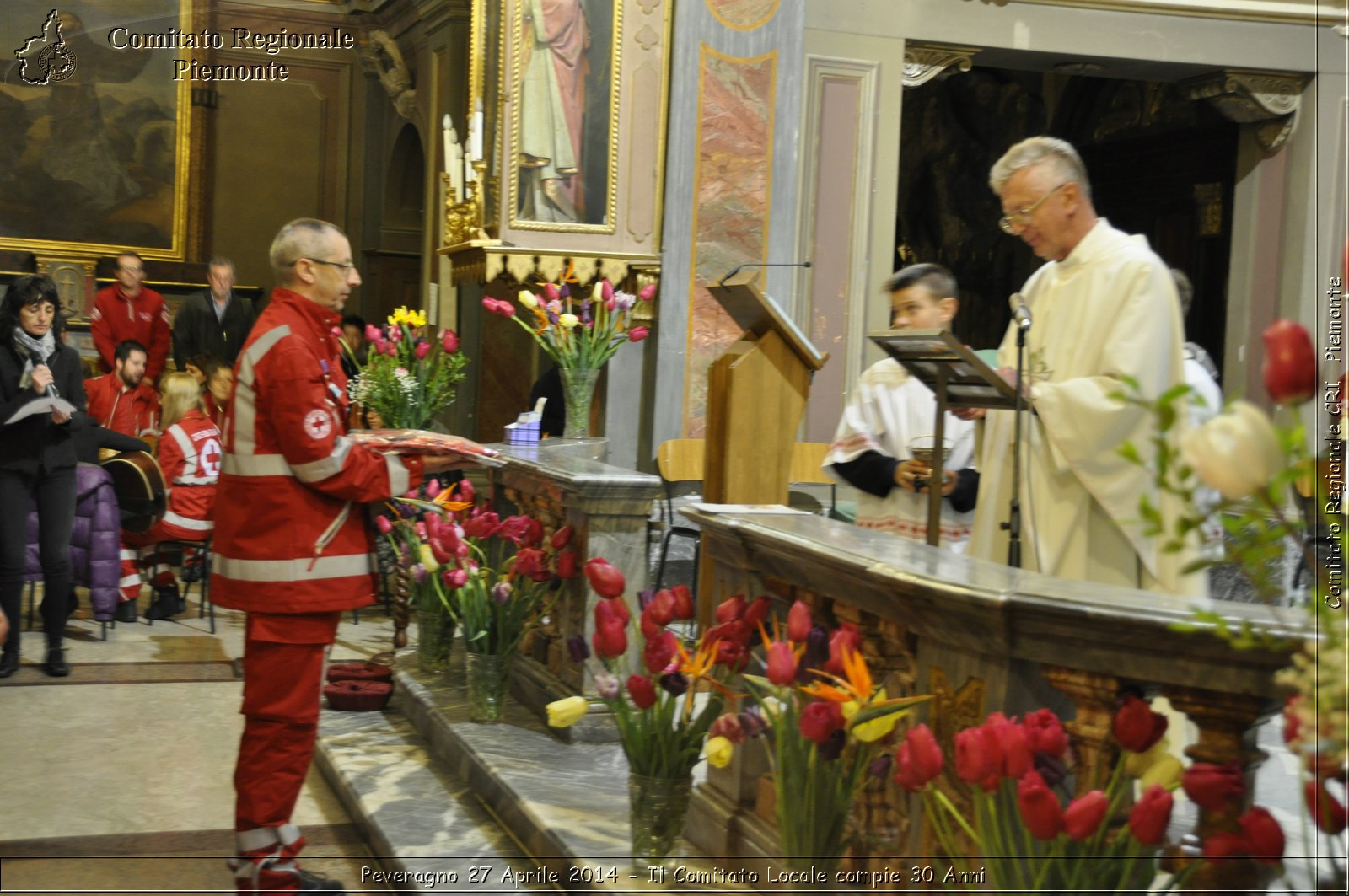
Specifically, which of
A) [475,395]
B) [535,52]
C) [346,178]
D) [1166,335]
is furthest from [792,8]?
[346,178]

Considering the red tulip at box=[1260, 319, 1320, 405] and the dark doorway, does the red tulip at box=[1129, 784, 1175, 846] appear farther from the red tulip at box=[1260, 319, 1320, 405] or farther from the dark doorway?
the dark doorway

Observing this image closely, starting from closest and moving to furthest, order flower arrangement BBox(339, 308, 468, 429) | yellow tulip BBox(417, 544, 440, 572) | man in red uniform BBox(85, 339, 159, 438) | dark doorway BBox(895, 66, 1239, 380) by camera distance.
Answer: yellow tulip BBox(417, 544, 440, 572) < flower arrangement BBox(339, 308, 468, 429) < man in red uniform BBox(85, 339, 159, 438) < dark doorway BBox(895, 66, 1239, 380)

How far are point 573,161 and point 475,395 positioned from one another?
3.27 metres

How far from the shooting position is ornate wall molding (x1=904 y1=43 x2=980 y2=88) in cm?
887

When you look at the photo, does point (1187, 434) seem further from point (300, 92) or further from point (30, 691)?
point (300, 92)

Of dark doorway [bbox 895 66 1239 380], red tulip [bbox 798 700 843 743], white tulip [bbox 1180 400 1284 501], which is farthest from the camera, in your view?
dark doorway [bbox 895 66 1239 380]

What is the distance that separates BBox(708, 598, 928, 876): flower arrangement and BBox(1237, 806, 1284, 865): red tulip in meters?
0.75

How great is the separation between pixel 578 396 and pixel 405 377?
92cm

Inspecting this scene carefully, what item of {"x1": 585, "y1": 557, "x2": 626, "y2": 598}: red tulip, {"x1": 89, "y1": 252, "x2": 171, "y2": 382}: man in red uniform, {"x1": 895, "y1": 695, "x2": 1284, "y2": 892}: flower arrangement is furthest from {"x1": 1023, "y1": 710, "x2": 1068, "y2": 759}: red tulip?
{"x1": 89, "y1": 252, "x2": 171, "y2": 382}: man in red uniform

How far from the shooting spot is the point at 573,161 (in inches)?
300

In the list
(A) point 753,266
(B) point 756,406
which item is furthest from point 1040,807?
(A) point 753,266

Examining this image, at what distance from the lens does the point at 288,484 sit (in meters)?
3.45

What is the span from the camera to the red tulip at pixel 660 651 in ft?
9.77

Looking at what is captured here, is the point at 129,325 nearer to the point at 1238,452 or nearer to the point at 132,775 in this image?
the point at 132,775
